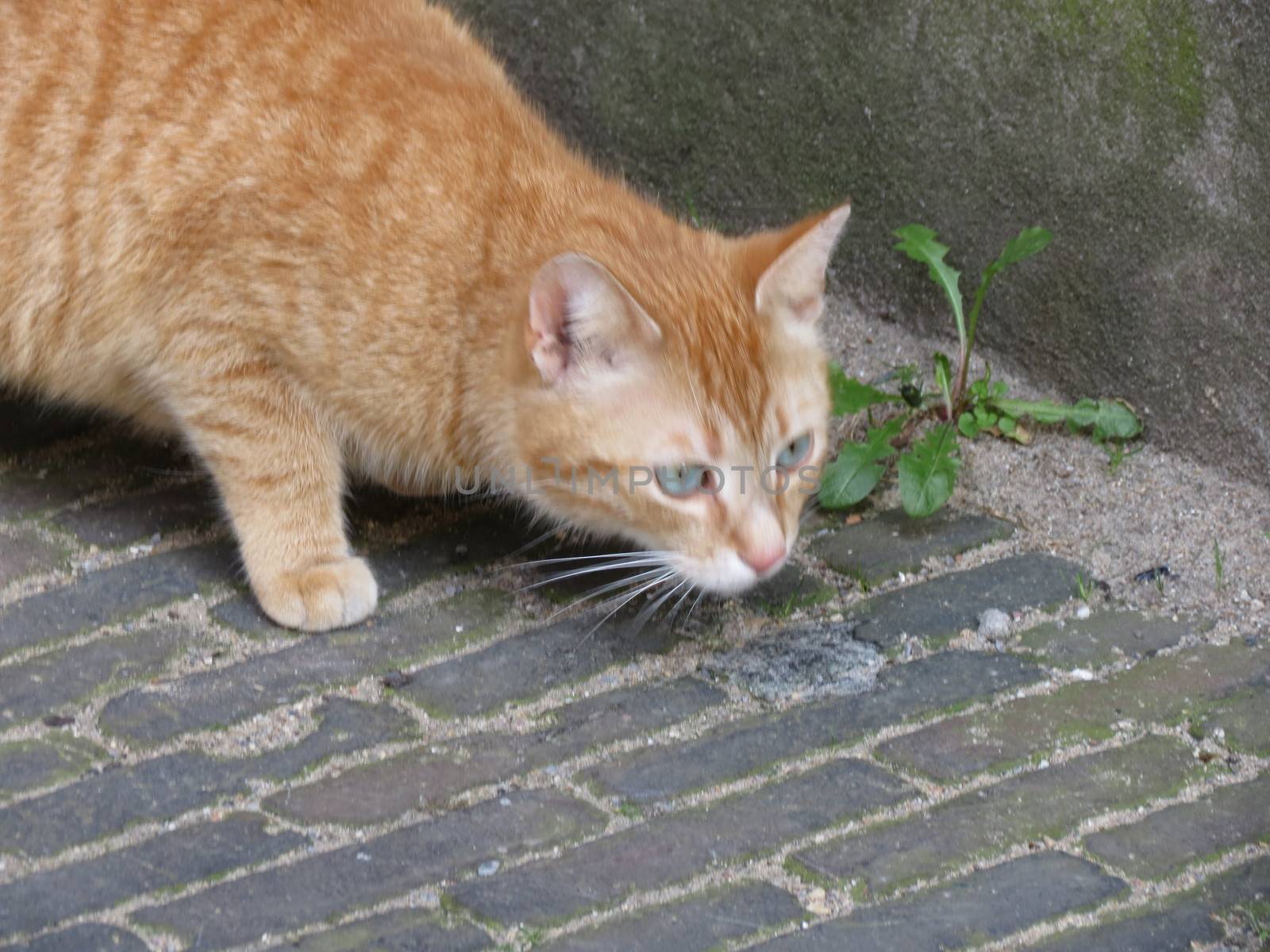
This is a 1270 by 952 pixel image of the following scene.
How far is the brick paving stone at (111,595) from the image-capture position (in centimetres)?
344

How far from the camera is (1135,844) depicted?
2.76 metres

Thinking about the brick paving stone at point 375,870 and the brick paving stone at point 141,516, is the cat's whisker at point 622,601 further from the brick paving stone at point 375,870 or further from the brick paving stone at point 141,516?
the brick paving stone at point 141,516

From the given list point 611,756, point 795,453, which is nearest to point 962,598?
point 795,453

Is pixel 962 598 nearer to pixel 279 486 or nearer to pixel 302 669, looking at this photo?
pixel 302 669

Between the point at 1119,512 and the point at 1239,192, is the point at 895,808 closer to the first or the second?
the point at 1119,512

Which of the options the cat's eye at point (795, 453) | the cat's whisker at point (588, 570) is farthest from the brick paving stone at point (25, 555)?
the cat's eye at point (795, 453)

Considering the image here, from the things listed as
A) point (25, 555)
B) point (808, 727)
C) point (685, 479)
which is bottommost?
point (25, 555)

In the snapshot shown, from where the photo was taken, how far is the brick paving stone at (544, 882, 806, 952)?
2.52 m

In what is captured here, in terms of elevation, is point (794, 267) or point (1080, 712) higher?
point (794, 267)

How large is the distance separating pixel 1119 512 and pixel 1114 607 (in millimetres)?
452

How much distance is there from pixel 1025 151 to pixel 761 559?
5.51ft

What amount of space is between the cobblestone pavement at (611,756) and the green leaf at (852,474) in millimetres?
86

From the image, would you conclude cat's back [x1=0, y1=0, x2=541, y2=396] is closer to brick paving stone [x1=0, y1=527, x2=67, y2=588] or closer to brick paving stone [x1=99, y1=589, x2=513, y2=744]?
brick paving stone [x1=0, y1=527, x2=67, y2=588]

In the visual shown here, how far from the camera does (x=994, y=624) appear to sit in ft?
11.4
